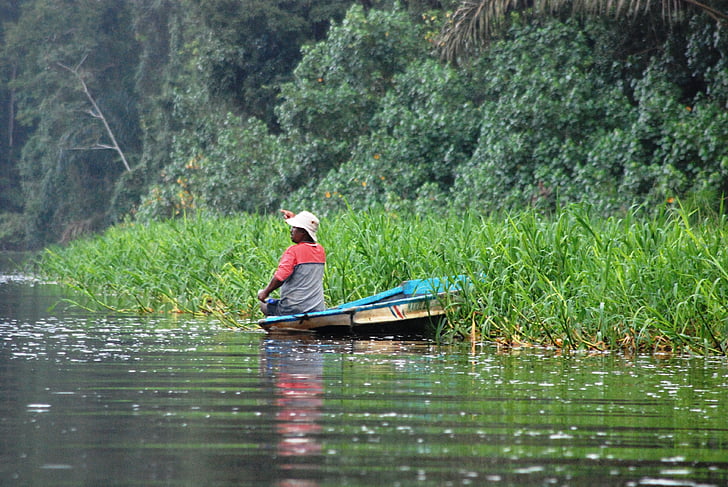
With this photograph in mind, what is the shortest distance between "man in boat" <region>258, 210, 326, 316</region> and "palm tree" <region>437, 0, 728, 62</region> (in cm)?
710

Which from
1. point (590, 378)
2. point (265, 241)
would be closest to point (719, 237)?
point (590, 378)

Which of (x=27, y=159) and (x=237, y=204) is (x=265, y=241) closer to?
(x=237, y=204)

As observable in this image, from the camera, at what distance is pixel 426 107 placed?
22125 millimetres

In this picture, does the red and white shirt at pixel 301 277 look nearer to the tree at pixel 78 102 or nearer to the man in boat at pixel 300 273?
→ the man in boat at pixel 300 273

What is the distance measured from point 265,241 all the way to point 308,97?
11.6 m

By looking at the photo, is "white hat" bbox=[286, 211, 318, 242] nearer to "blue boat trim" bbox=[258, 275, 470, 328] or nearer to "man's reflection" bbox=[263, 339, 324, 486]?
"blue boat trim" bbox=[258, 275, 470, 328]

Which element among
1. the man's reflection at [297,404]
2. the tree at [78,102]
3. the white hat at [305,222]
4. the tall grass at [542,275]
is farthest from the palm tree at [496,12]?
the tree at [78,102]

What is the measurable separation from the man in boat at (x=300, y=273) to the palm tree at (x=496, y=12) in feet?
23.3

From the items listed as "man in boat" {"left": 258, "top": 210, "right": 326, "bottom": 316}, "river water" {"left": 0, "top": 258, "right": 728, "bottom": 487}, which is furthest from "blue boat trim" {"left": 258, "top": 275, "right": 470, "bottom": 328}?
"river water" {"left": 0, "top": 258, "right": 728, "bottom": 487}

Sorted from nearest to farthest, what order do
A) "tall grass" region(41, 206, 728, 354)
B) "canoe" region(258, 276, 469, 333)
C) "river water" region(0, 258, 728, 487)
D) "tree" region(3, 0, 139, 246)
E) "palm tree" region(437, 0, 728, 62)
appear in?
1. "river water" region(0, 258, 728, 487)
2. "tall grass" region(41, 206, 728, 354)
3. "canoe" region(258, 276, 469, 333)
4. "palm tree" region(437, 0, 728, 62)
5. "tree" region(3, 0, 139, 246)

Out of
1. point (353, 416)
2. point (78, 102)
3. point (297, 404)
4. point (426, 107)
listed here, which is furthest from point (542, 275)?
point (78, 102)

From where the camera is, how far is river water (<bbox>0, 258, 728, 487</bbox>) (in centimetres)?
395

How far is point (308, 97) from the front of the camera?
23.8 meters

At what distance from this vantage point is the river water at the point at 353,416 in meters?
3.95
